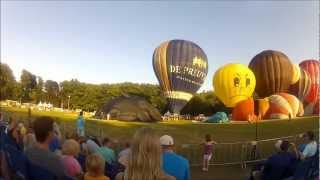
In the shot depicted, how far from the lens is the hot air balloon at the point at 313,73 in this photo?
347cm

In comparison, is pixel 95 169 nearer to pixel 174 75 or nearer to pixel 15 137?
pixel 174 75

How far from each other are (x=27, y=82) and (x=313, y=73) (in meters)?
2.23

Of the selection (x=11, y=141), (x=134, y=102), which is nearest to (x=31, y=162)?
(x=134, y=102)

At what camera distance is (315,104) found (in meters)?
3.52

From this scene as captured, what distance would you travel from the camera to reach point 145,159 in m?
2.18

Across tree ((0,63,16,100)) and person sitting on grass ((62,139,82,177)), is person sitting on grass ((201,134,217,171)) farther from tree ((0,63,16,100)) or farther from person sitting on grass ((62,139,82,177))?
tree ((0,63,16,100))

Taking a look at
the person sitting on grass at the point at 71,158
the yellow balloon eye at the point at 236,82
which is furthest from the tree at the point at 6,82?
the yellow balloon eye at the point at 236,82

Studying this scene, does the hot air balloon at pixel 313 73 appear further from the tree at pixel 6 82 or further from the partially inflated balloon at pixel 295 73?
the tree at pixel 6 82

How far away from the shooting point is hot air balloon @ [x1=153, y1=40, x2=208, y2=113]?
3654 mm

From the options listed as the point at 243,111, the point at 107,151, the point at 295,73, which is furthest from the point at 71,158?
the point at 295,73

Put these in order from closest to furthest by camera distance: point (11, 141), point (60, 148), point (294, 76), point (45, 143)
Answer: point (45, 143)
point (294, 76)
point (60, 148)
point (11, 141)

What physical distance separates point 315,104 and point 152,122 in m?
1.14

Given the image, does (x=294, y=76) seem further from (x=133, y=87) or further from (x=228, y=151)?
(x=133, y=87)

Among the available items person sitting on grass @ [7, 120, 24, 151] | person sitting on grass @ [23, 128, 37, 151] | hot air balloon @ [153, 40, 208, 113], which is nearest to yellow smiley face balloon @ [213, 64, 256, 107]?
hot air balloon @ [153, 40, 208, 113]
